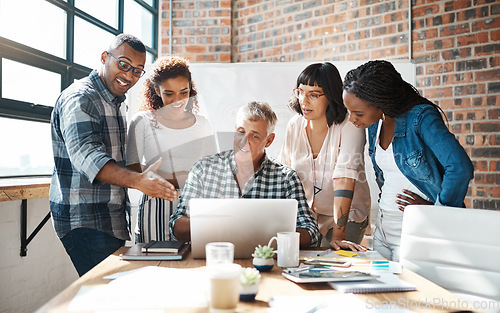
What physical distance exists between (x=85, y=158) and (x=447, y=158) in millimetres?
1377

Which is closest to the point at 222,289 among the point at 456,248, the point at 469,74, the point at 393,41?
the point at 456,248

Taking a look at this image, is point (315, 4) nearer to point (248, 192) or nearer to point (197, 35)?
point (197, 35)

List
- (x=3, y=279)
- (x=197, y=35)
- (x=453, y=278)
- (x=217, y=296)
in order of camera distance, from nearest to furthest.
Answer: (x=217, y=296), (x=453, y=278), (x=3, y=279), (x=197, y=35)

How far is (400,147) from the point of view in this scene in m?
1.81

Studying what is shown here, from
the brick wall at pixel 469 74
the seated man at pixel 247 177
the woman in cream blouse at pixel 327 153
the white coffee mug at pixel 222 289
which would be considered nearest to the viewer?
the white coffee mug at pixel 222 289

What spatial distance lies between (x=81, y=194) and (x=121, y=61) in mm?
605

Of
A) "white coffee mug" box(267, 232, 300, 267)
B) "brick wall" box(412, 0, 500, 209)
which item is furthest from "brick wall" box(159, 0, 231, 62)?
"white coffee mug" box(267, 232, 300, 267)

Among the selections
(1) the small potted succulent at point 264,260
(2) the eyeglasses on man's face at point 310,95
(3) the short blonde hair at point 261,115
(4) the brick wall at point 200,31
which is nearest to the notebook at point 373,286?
(1) the small potted succulent at point 264,260

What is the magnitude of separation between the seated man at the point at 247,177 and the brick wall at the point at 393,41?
1866 mm

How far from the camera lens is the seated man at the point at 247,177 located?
5.86ft

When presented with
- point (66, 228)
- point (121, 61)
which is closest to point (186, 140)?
point (121, 61)

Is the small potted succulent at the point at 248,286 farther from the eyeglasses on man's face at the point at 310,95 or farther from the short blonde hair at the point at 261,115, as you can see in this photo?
the eyeglasses on man's face at the point at 310,95

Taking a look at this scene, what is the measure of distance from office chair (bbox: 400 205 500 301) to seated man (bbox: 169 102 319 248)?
1.24 ft

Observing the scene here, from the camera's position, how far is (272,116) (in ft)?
6.88
